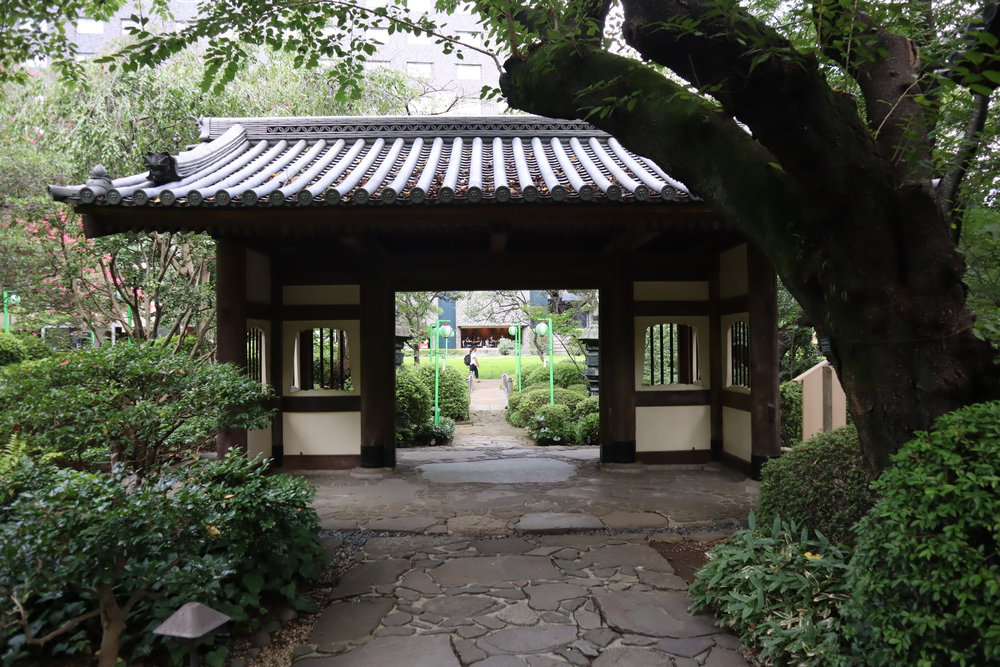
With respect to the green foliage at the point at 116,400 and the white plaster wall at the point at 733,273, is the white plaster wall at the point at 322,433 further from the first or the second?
the white plaster wall at the point at 733,273

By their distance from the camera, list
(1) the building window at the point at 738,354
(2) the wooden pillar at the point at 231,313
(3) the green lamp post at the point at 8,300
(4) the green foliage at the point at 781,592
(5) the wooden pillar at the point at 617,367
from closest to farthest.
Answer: (4) the green foliage at the point at 781,592 < (2) the wooden pillar at the point at 231,313 < (5) the wooden pillar at the point at 617,367 < (1) the building window at the point at 738,354 < (3) the green lamp post at the point at 8,300

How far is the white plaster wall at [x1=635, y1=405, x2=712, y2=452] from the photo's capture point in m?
7.73

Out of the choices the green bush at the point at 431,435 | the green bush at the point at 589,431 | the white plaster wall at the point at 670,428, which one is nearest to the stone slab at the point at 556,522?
the white plaster wall at the point at 670,428

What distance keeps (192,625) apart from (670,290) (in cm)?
675

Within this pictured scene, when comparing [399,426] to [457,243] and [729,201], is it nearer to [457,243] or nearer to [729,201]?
[457,243]

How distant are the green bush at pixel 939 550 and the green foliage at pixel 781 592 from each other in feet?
1.33

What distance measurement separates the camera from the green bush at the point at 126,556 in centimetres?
257

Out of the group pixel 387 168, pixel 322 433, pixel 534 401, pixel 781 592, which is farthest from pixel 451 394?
pixel 781 592

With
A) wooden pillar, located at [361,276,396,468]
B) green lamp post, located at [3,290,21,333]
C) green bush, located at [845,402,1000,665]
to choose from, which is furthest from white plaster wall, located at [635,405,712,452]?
green lamp post, located at [3,290,21,333]

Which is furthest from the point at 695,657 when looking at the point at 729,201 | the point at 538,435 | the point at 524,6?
the point at 538,435

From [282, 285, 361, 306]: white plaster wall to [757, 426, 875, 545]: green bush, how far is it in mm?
5439

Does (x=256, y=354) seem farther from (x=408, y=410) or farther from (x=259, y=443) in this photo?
(x=408, y=410)

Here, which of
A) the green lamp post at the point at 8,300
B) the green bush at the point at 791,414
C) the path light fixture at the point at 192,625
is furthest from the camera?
A: the green lamp post at the point at 8,300

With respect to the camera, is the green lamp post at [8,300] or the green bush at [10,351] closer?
the green bush at [10,351]
